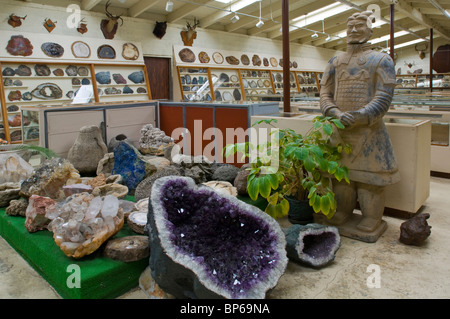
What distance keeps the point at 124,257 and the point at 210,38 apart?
28.8ft

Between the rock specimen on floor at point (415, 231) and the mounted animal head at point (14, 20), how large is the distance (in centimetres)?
675

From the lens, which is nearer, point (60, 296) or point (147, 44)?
point (60, 296)

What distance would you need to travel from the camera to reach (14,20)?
6395mm

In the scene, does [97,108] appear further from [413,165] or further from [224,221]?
[413,165]

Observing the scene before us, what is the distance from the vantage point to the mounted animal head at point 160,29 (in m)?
8.55

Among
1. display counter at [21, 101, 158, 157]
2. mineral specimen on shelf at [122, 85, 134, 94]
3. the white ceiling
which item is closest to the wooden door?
the white ceiling

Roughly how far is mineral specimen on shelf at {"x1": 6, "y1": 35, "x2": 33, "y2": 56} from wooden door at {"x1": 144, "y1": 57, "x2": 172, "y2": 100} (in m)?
2.75

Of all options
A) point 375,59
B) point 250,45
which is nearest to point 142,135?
point 375,59

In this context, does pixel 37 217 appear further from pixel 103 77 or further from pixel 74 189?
pixel 103 77

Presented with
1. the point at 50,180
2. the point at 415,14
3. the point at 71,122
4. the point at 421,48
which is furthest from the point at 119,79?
the point at 421,48

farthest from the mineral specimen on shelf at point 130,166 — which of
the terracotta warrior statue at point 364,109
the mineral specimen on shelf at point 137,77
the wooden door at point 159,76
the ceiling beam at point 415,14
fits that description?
the ceiling beam at point 415,14

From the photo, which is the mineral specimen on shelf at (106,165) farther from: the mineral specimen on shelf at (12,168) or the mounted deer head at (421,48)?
the mounted deer head at (421,48)

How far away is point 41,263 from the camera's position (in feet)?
7.30

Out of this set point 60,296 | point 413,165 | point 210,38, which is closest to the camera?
point 60,296
